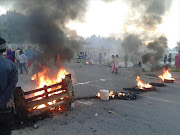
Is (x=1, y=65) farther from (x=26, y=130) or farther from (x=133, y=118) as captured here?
(x=133, y=118)

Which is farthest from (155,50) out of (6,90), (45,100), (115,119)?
(6,90)

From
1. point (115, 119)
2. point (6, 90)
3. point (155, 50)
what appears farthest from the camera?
point (155, 50)

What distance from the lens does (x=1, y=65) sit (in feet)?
8.23

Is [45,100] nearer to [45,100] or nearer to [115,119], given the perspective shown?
[45,100]

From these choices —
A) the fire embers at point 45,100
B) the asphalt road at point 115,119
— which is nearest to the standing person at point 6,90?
the asphalt road at point 115,119

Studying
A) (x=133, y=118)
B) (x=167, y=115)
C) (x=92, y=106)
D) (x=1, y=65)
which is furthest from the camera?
(x=92, y=106)

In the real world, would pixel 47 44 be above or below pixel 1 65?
above

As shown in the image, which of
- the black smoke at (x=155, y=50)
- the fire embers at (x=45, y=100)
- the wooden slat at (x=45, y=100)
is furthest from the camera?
the black smoke at (x=155, y=50)

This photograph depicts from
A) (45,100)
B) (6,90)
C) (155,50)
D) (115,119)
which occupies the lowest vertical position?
(115,119)

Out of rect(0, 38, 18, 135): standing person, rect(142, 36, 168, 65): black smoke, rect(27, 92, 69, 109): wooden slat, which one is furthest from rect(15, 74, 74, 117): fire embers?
rect(142, 36, 168, 65): black smoke

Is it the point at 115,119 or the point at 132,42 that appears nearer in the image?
the point at 115,119

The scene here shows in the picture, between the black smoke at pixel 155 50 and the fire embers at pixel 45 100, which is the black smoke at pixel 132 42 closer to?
the black smoke at pixel 155 50

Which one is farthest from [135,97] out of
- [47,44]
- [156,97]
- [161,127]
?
[47,44]

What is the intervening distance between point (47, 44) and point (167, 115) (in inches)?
239
